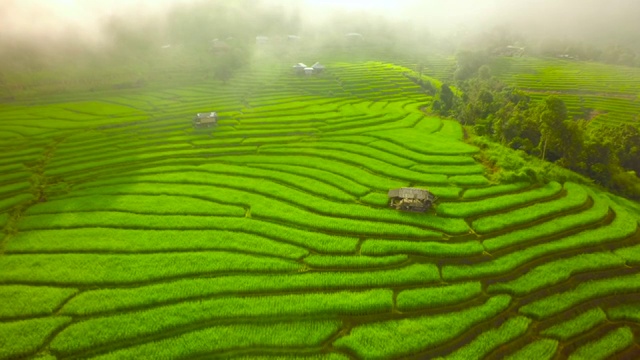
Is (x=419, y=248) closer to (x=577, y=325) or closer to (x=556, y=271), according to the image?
(x=556, y=271)

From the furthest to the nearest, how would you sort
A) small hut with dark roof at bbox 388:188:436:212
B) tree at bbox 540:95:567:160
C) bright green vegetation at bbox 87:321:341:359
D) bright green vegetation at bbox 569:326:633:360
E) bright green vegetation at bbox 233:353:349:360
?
tree at bbox 540:95:567:160 < small hut with dark roof at bbox 388:188:436:212 < bright green vegetation at bbox 569:326:633:360 < bright green vegetation at bbox 87:321:341:359 < bright green vegetation at bbox 233:353:349:360

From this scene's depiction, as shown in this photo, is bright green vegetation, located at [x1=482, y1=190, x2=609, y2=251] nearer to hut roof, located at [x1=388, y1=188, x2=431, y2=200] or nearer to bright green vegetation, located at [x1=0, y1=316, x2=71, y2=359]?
hut roof, located at [x1=388, y1=188, x2=431, y2=200]

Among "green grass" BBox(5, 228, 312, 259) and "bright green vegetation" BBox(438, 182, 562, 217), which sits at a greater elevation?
"bright green vegetation" BBox(438, 182, 562, 217)

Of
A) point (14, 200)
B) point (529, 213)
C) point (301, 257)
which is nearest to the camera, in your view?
point (301, 257)

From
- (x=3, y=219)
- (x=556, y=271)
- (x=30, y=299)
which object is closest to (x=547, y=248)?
(x=556, y=271)

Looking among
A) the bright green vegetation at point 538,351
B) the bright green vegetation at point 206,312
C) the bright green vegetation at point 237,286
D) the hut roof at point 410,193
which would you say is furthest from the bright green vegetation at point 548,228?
the bright green vegetation at point 206,312

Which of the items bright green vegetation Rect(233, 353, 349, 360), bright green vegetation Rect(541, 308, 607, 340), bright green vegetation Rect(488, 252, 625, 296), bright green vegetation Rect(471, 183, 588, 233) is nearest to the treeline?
bright green vegetation Rect(471, 183, 588, 233)

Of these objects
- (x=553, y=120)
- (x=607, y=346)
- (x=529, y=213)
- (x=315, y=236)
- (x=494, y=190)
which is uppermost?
(x=553, y=120)
